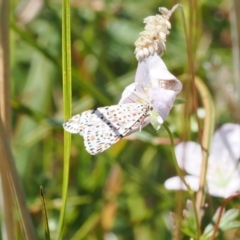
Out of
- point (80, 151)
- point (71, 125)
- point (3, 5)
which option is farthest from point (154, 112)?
point (80, 151)

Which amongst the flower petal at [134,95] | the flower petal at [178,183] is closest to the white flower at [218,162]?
the flower petal at [178,183]

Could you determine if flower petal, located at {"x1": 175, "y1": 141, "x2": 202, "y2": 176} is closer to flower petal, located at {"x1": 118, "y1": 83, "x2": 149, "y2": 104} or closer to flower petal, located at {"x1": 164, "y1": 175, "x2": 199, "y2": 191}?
flower petal, located at {"x1": 164, "y1": 175, "x2": 199, "y2": 191}

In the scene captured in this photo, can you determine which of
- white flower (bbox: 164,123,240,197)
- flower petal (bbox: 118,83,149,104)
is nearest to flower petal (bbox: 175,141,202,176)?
white flower (bbox: 164,123,240,197)

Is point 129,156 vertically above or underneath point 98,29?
underneath

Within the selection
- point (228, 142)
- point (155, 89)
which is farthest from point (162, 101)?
point (228, 142)

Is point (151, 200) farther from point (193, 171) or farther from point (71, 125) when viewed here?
point (71, 125)

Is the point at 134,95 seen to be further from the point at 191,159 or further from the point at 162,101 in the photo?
the point at 191,159

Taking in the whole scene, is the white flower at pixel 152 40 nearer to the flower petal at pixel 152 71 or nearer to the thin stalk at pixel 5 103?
the flower petal at pixel 152 71
